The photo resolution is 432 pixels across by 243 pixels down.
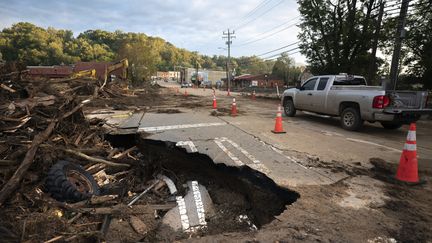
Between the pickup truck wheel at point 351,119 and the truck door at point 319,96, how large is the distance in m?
1.10

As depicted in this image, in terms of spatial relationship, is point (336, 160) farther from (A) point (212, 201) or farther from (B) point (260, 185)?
(A) point (212, 201)

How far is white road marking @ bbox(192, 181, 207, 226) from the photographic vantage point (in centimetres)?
441

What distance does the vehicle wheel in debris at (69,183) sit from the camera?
15.1 feet

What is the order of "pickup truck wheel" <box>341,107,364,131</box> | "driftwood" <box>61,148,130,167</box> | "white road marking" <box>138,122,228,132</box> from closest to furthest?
"driftwood" <box>61,148,130,167</box>, "white road marking" <box>138,122,228,132</box>, "pickup truck wheel" <box>341,107,364,131</box>

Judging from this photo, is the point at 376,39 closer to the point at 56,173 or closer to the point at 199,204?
the point at 199,204

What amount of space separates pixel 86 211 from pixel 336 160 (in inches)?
192

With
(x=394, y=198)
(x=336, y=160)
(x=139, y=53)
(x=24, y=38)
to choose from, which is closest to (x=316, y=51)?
(x=336, y=160)

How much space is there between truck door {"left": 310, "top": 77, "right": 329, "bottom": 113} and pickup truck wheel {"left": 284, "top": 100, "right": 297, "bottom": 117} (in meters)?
1.58

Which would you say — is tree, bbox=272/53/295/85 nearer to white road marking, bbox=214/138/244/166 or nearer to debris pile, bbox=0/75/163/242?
white road marking, bbox=214/138/244/166

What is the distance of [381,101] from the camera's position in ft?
29.2

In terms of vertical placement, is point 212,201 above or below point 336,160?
below

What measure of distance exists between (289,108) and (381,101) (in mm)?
5028

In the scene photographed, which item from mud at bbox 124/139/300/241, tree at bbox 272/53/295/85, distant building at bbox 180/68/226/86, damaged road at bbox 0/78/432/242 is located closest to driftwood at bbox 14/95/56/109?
damaged road at bbox 0/78/432/242

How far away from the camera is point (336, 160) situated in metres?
6.14
